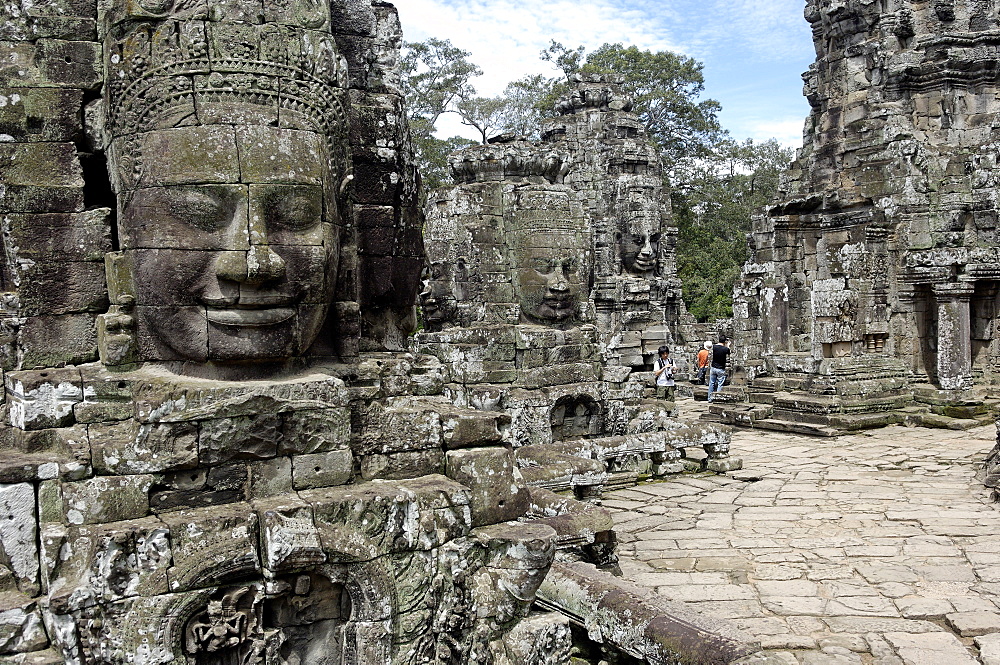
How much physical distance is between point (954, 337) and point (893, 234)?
191 centimetres

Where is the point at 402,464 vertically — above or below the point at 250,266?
below

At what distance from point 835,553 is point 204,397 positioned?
489 centimetres

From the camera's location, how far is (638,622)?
12.6ft

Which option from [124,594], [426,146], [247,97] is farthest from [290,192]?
[426,146]

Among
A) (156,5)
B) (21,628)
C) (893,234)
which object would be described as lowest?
(21,628)

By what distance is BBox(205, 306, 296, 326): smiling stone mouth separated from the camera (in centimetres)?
312

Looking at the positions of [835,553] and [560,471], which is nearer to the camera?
[835,553]

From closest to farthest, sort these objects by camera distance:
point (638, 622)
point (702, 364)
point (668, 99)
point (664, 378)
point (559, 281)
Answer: point (638, 622), point (559, 281), point (664, 378), point (702, 364), point (668, 99)

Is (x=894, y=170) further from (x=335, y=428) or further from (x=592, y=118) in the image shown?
(x=335, y=428)

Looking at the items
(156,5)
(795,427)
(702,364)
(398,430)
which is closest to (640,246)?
(702,364)

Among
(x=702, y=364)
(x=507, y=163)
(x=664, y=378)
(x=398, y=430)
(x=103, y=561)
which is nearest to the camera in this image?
(x=103, y=561)

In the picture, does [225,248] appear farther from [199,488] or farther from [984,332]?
[984,332]

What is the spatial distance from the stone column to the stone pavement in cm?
322

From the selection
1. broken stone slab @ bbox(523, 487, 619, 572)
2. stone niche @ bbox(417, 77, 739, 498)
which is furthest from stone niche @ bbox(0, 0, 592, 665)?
stone niche @ bbox(417, 77, 739, 498)
